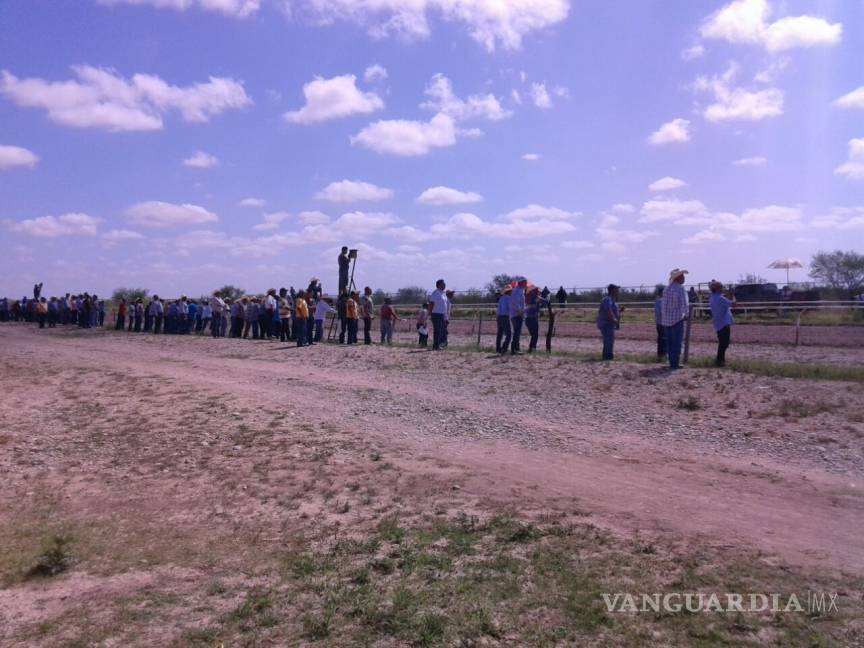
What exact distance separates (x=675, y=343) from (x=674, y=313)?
628 mm

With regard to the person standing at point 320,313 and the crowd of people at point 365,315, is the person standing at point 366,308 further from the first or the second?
the person standing at point 320,313

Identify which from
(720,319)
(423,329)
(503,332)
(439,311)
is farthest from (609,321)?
(423,329)

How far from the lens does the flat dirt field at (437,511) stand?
209 inches

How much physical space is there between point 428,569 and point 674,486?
3.17 meters

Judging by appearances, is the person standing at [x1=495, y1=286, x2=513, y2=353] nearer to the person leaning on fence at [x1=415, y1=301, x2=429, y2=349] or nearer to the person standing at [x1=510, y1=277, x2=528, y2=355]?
the person standing at [x1=510, y1=277, x2=528, y2=355]

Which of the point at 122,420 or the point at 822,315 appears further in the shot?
the point at 822,315

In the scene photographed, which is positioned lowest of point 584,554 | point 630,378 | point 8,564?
point 8,564

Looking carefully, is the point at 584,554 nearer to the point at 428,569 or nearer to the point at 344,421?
the point at 428,569

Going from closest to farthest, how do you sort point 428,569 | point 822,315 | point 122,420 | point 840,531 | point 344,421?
point 428,569 → point 840,531 → point 344,421 → point 122,420 → point 822,315

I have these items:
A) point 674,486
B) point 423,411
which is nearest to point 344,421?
point 423,411

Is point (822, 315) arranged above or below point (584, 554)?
above

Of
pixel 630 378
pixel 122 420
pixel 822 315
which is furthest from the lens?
pixel 822 315

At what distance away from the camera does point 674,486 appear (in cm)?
790

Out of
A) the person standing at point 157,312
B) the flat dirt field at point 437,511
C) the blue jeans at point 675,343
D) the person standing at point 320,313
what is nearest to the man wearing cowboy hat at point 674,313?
the blue jeans at point 675,343
